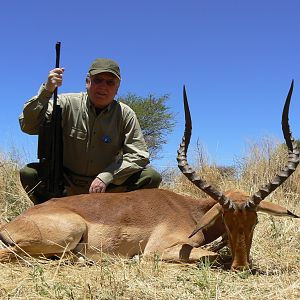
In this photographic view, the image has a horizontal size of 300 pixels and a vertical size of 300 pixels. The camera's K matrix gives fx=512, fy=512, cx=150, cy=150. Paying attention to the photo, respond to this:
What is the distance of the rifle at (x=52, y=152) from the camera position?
6.20 m

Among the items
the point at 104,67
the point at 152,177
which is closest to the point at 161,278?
the point at 152,177

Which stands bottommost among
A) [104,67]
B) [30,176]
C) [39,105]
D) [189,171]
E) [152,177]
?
[30,176]

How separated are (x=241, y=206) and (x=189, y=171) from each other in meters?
0.64

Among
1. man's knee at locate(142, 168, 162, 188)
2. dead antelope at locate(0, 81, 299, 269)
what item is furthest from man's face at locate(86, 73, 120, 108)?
dead antelope at locate(0, 81, 299, 269)

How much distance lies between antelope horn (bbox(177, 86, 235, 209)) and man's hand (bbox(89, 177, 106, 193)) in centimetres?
146

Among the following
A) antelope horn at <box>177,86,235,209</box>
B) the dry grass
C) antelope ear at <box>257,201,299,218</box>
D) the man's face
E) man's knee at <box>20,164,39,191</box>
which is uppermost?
the man's face

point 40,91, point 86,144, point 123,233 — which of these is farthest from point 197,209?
point 40,91

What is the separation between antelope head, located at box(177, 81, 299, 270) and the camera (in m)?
4.23

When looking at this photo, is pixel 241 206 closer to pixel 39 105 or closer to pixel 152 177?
pixel 152 177

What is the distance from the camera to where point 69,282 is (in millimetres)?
3766

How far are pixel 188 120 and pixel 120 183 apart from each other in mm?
1988

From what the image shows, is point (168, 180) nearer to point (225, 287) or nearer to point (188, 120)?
point (188, 120)

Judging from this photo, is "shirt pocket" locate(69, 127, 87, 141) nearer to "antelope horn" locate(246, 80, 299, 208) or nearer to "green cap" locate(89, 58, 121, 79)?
"green cap" locate(89, 58, 121, 79)

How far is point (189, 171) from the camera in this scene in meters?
4.76
